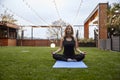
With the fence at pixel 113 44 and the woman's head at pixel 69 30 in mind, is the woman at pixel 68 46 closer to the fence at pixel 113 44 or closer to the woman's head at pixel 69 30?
the woman's head at pixel 69 30

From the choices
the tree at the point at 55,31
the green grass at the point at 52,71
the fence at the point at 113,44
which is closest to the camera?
the green grass at the point at 52,71

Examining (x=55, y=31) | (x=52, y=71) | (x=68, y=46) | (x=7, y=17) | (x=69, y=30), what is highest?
(x=7, y=17)

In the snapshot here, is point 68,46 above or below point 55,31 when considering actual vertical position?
below

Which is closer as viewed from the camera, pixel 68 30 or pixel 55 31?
pixel 68 30

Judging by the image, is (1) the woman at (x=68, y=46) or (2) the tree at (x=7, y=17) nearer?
(1) the woman at (x=68, y=46)

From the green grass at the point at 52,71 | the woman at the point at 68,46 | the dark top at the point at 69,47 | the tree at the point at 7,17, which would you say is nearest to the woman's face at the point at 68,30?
the woman at the point at 68,46

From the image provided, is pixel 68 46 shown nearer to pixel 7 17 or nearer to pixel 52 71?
pixel 52 71

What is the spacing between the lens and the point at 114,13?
1370 cm

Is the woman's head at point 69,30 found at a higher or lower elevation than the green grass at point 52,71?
higher

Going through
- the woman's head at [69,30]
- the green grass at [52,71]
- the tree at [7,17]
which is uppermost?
the tree at [7,17]

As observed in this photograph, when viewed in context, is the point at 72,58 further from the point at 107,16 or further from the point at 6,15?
the point at 6,15

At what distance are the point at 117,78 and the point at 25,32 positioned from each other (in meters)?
18.3

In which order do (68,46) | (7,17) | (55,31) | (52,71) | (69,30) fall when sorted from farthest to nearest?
(7,17), (55,31), (68,46), (69,30), (52,71)

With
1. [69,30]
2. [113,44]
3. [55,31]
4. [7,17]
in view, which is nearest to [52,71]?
[69,30]
